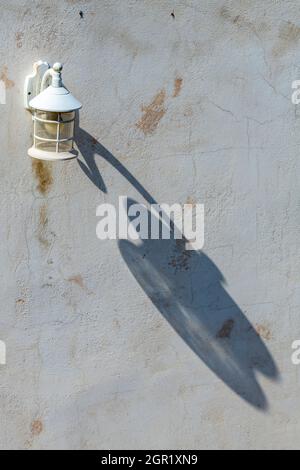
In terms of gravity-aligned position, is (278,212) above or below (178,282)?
above

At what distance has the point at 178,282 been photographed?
4184mm

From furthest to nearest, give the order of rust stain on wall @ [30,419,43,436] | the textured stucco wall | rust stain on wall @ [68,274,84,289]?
rust stain on wall @ [30,419,43,436]
rust stain on wall @ [68,274,84,289]
the textured stucco wall

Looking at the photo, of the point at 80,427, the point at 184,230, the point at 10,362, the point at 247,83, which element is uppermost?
the point at 247,83

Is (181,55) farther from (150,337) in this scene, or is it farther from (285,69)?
(150,337)

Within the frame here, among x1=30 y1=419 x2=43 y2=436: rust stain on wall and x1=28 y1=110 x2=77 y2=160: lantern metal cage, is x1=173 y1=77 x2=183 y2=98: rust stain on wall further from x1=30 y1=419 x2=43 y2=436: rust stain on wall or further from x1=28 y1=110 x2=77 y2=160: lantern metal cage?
x1=30 y1=419 x2=43 y2=436: rust stain on wall

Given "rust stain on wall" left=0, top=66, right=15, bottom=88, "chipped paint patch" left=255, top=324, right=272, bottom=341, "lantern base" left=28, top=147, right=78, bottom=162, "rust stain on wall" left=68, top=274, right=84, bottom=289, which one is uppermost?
"rust stain on wall" left=0, top=66, right=15, bottom=88

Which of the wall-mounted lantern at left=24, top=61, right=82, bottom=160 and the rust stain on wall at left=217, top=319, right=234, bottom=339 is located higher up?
the wall-mounted lantern at left=24, top=61, right=82, bottom=160

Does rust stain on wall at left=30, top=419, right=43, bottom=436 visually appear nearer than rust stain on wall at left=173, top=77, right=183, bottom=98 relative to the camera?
No

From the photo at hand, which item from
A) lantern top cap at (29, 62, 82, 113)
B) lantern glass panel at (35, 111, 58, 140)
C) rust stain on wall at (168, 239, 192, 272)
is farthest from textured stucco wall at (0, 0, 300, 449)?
lantern top cap at (29, 62, 82, 113)

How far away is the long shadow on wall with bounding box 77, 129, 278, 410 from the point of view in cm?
411

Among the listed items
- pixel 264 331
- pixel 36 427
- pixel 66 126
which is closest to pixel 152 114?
→ pixel 66 126

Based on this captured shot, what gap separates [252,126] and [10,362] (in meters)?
1.93

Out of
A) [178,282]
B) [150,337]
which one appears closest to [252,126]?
[178,282]

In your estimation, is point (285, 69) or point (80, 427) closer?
point (285, 69)
